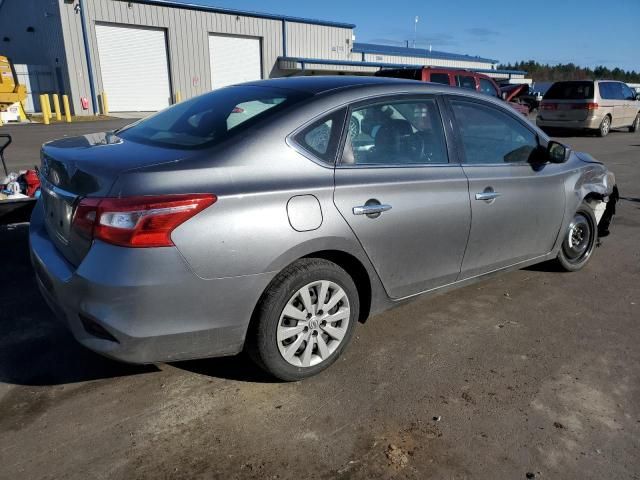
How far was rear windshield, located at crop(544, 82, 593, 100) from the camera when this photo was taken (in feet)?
53.9

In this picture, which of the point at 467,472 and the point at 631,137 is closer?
the point at 467,472

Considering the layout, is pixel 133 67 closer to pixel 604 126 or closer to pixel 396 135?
pixel 604 126

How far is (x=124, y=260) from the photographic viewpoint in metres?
2.36

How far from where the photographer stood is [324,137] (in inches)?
116

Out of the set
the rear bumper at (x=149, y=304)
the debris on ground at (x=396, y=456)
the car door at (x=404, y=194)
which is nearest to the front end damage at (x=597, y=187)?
the car door at (x=404, y=194)

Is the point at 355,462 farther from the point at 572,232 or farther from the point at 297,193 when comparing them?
the point at 572,232

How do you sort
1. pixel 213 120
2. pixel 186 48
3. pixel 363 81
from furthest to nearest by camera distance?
1. pixel 186 48
2. pixel 363 81
3. pixel 213 120

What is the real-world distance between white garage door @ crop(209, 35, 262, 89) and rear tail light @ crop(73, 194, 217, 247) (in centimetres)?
2997

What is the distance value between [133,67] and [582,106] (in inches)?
876

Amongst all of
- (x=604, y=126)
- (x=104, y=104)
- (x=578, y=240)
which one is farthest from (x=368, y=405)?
(x=104, y=104)

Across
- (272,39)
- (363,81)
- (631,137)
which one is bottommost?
(631,137)

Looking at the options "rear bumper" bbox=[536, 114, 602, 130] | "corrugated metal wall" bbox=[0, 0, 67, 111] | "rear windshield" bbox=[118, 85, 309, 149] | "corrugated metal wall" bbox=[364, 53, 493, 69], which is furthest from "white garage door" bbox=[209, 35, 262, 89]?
"rear windshield" bbox=[118, 85, 309, 149]

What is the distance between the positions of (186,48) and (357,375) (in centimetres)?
3006

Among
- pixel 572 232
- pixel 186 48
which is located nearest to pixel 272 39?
pixel 186 48
